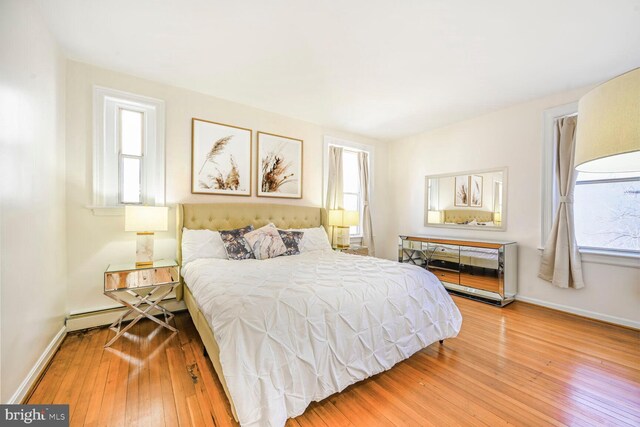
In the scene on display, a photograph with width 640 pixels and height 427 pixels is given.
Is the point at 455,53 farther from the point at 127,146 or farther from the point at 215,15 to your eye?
the point at 127,146

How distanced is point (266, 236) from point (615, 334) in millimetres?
3772

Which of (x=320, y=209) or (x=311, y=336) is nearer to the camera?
(x=311, y=336)

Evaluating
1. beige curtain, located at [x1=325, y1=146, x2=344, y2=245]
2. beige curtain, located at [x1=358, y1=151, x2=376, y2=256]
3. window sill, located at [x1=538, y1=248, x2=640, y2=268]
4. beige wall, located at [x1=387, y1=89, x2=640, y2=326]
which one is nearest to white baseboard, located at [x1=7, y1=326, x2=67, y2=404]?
beige curtain, located at [x1=325, y1=146, x2=344, y2=245]

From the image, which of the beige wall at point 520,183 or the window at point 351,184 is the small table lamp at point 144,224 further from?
the beige wall at point 520,183

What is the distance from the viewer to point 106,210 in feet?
8.67

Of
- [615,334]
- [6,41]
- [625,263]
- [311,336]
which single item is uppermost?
[6,41]

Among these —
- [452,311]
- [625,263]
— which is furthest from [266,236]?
[625,263]

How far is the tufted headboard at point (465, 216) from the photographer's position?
3870mm

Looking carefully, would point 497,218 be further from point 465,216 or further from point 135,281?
point 135,281

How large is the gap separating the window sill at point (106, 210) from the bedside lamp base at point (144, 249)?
1.33 feet

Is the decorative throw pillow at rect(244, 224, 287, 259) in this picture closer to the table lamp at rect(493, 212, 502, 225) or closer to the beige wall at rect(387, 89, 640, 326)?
the beige wall at rect(387, 89, 640, 326)

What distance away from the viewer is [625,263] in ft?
8.94

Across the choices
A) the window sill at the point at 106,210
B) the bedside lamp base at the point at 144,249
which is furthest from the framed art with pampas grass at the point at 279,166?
the window sill at the point at 106,210

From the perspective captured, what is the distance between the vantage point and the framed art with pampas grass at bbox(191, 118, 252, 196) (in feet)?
10.5
